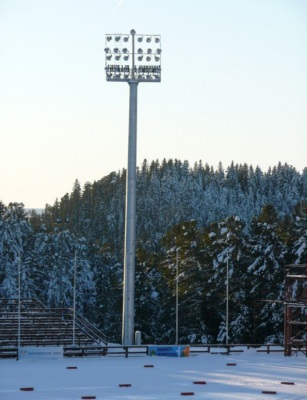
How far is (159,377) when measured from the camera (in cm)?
3259

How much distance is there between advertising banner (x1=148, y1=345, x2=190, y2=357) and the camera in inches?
1672

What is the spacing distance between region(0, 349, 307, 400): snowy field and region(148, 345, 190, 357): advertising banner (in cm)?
48

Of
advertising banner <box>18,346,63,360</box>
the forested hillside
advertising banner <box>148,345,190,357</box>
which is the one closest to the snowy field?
advertising banner <box>18,346,63,360</box>

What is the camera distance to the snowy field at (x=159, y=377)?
2720 cm

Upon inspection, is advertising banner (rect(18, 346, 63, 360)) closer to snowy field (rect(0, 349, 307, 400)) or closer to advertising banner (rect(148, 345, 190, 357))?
snowy field (rect(0, 349, 307, 400))

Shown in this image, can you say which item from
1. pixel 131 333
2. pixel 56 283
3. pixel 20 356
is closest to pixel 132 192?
pixel 131 333

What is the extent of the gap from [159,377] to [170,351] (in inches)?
390

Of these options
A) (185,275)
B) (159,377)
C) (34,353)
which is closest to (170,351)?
(34,353)

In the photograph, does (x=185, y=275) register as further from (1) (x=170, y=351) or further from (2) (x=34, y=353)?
(2) (x=34, y=353)

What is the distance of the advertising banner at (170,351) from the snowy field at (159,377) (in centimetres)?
48

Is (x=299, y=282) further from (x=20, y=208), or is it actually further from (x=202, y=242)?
(x=20, y=208)

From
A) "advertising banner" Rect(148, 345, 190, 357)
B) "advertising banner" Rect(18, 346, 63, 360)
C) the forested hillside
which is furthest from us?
the forested hillside

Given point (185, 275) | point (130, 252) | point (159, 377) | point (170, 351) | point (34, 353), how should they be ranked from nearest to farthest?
point (159, 377) < point (34, 353) < point (170, 351) < point (130, 252) < point (185, 275)

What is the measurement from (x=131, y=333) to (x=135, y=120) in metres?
10.7
